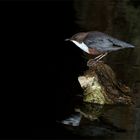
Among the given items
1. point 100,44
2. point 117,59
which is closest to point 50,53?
point 117,59

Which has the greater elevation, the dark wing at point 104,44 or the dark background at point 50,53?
the dark wing at point 104,44

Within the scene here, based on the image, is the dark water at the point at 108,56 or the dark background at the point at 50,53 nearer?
the dark water at the point at 108,56

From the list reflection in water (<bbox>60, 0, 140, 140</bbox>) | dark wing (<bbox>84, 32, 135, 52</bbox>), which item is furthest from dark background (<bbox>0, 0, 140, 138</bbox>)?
dark wing (<bbox>84, 32, 135, 52</bbox>)

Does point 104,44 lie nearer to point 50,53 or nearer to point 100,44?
point 100,44

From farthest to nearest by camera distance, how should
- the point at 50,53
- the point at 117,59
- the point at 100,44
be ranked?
1. the point at 50,53
2. the point at 117,59
3. the point at 100,44

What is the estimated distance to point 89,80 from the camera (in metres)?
8.83

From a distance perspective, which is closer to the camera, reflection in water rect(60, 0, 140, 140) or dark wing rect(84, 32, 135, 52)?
reflection in water rect(60, 0, 140, 140)

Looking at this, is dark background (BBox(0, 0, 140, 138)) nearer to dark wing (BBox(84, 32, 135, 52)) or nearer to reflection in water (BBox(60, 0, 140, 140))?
reflection in water (BBox(60, 0, 140, 140))

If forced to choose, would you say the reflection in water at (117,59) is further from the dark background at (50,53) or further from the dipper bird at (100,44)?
the dipper bird at (100,44)

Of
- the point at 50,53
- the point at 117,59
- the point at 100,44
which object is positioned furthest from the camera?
the point at 50,53

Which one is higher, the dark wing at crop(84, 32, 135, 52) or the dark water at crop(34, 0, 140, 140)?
the dark wing at crop(84, 32, 135, 52)

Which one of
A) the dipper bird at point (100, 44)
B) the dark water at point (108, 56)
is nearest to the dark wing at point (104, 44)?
the dipper bird at point (100, 44)

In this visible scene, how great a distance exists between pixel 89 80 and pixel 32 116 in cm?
108

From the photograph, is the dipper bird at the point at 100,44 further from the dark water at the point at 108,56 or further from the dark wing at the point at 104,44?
the dark water at the point at 108,56
